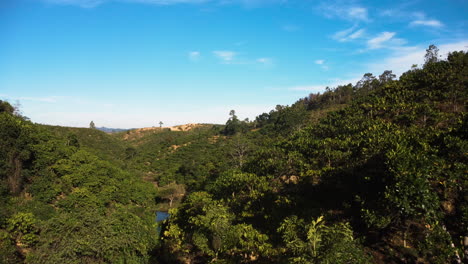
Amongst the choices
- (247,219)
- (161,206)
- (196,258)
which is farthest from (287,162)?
(161,206)

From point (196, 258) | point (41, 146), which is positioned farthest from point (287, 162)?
point (41, 146)

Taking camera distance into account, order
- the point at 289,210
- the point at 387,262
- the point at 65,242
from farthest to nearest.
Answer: the point at 289,210 → the point at 387,262 → the point at 65,242

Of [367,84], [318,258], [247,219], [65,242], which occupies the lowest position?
[247,219]

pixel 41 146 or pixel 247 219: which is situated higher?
Result: pixel 41 146

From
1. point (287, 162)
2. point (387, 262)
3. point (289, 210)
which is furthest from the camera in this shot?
point (287, 162)

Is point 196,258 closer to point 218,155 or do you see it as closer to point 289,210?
point 289,210

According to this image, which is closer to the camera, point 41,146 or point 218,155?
point 41,146
